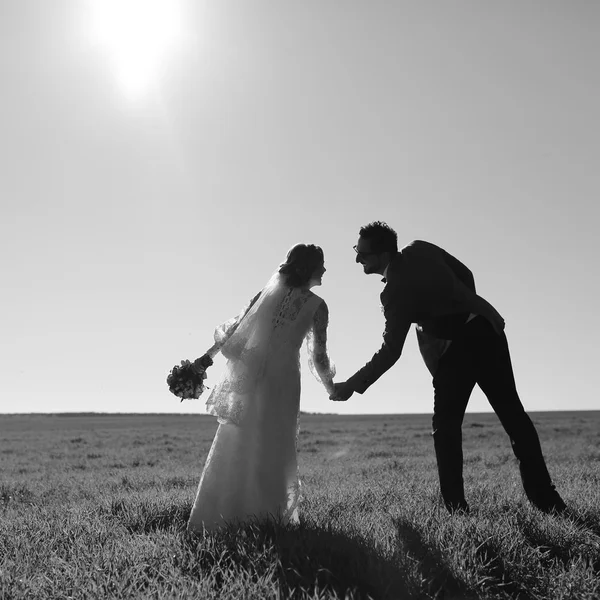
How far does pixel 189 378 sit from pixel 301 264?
1507 mm

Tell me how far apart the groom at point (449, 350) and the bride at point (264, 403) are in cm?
71

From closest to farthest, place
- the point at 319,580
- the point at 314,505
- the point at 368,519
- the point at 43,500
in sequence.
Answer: the point at 319,580
the point at 368,519
the point at 314,505
the point at 43,500

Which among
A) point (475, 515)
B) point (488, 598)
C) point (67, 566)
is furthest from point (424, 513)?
point (67, 566)

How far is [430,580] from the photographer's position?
3338 millimetres

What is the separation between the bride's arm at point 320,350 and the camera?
5.46 metres

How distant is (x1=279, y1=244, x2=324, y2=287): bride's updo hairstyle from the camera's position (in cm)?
532

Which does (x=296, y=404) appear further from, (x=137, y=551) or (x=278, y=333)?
(x=137, y=551)

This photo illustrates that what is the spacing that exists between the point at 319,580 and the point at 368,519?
1.71 metres

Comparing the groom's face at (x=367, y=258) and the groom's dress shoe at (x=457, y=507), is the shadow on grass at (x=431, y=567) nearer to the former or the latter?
the groom's dress shoe at (x=457, y=507)

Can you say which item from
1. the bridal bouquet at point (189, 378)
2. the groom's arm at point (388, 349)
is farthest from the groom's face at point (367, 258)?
the bridal bouquet at point (189, 378)

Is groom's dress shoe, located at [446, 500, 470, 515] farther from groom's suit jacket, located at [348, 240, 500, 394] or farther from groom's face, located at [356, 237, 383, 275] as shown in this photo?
groom's face, located at [356, 237, 383, 275]

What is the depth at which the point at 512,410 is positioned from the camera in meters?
5.71

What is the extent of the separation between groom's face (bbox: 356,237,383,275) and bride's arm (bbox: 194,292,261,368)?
1056mm

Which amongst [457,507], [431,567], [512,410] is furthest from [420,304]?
[431,567]
